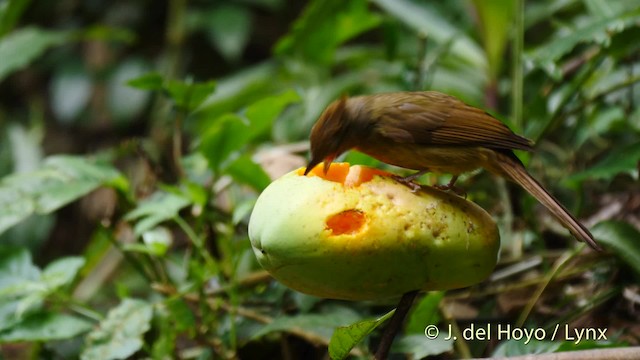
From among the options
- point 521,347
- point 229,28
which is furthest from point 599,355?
point 229,28

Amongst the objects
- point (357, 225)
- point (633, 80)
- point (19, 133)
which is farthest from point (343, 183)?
point (19, 133)

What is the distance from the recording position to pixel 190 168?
2.53 meters

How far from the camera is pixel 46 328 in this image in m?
2.07

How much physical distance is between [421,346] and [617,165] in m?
0.66

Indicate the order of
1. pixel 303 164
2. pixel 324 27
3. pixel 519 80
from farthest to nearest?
pixel 324 27 < pixel 519 80 < pixel 303 164

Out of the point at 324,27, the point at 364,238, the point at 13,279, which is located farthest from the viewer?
the point at 324,27

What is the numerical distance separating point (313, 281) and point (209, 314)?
84cm

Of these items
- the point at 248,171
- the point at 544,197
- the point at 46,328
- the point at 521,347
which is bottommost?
the point at 46,328

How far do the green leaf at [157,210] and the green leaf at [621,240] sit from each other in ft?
3.29

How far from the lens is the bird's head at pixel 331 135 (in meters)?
1.51

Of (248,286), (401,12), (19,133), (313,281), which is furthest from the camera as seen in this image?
(19,133)

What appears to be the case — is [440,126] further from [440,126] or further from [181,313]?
[181,313]

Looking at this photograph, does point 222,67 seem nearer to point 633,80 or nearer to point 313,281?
point 633,80

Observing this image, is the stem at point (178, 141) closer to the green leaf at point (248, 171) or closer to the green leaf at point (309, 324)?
the green leaf at point (248, 171)
